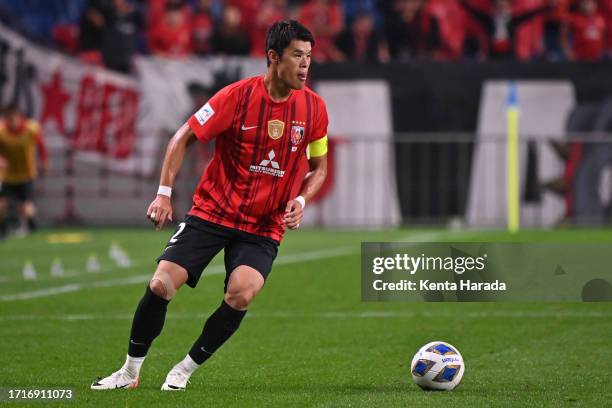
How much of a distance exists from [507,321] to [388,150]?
45.0ft

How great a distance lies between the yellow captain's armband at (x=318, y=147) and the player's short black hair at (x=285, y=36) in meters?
0.65

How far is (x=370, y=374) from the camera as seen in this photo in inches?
313

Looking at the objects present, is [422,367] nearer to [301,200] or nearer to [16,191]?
[301,200]

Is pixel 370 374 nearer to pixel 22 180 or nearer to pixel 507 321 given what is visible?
pixel 507 321

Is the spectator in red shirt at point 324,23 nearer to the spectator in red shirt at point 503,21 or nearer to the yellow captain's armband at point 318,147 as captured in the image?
the spectator in red shirt at point 503,21

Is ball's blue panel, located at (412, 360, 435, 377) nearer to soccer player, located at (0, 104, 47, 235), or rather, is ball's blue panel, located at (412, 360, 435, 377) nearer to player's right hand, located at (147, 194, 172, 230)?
player's right hand, located at (147, 194, 172, 230)

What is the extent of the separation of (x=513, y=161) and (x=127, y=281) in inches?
426

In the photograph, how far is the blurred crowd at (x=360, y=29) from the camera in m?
24.5

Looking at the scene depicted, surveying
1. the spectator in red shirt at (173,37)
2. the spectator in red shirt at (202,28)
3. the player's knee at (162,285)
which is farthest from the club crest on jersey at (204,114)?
the spectator in red shirt at (173,37)

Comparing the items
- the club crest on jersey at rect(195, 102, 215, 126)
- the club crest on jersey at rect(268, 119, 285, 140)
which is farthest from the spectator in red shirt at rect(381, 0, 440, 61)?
the club crest on jersey at rect(195, 102, 215, 126)

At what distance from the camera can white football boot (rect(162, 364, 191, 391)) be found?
23.3 feet

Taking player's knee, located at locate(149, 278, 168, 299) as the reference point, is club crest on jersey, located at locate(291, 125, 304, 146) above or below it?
above

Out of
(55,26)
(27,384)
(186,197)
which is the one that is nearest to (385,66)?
(186,197)

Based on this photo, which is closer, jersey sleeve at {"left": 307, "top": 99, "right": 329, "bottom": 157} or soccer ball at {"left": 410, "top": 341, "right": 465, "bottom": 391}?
soccer ball at {"left": 410, "top": 341, "right": 465, "bottom": 391}
